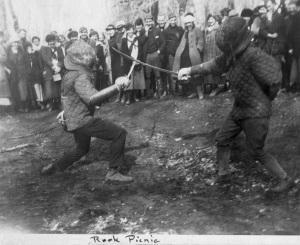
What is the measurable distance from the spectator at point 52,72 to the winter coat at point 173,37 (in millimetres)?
1993

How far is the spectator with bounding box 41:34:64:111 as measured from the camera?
7816 millimetres

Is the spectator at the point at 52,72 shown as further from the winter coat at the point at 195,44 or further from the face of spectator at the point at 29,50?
the winter coat at the point at 195,44

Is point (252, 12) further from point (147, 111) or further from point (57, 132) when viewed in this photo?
point (57, 132)

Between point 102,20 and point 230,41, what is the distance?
3402 millimetres

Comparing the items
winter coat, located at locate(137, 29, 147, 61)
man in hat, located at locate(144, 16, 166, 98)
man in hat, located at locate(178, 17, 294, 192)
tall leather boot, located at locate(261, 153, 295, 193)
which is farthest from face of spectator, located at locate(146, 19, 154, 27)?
tall leather boot, located at locate(261, 153, 295, 193)

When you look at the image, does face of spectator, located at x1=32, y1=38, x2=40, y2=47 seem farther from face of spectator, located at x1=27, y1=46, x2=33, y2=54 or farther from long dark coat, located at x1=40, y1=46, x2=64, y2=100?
face of spectator, located at x1=27, y1=46, x2=33, y2=54

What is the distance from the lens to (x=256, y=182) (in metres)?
4.33

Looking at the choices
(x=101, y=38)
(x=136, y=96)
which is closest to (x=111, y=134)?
(x=136, y=96)

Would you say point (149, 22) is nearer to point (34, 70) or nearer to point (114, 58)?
point (114, 58)

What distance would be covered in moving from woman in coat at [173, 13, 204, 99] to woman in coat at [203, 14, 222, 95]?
0.09m

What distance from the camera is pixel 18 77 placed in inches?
312

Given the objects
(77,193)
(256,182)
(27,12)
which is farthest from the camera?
(27,12)

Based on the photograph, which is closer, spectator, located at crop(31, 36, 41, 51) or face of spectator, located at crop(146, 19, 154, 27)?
spectator, located at crop(31, 36, 41, 51)

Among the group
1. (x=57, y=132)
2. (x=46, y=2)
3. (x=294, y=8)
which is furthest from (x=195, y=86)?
(x=46, y=2)
